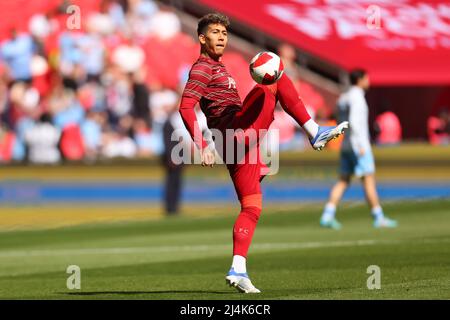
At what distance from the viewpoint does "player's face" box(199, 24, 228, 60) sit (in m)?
11.4

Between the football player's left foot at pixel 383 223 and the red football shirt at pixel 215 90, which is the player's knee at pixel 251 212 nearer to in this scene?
the red football shirt at pixel 215 90

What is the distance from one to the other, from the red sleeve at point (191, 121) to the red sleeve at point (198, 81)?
0.06 meters

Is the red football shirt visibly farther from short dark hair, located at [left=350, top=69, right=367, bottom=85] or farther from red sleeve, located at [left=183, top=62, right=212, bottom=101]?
short dark hair, located at [left=350, top=69, right=367, bottom=85]

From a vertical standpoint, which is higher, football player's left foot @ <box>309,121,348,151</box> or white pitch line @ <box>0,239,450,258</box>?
football player's left foot @ <box>309,121,348,151</box>

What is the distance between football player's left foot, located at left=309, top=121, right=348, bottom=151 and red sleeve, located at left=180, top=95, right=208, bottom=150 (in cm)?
105

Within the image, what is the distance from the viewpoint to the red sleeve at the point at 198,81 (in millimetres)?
11234

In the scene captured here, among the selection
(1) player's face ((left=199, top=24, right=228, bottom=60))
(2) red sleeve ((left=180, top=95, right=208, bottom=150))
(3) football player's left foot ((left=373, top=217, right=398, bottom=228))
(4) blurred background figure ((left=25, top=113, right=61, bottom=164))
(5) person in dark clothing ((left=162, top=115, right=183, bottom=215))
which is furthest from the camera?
(4) blurred background figure ((left=25, top=113, right=61, bottom=164))

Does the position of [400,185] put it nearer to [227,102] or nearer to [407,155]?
[407,155]

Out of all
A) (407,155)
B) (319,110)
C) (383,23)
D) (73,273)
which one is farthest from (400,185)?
(73,273)

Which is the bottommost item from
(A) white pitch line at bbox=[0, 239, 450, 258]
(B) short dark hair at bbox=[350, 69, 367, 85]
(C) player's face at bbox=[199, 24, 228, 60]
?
(A) white pitch line at bbox=[0, 239, 450, 258]

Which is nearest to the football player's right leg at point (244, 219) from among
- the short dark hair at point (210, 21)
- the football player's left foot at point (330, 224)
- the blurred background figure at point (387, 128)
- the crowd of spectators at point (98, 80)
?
the short dark hair at point (210, 21)

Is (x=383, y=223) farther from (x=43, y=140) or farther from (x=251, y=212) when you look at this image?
(x=43, y=140)

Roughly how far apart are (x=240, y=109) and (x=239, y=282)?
4.91 ft

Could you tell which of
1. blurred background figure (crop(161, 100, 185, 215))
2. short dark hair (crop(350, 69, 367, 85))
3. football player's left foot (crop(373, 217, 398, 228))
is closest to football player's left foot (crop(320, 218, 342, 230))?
football player's left foot (crop(373, 217, 398, 228))
